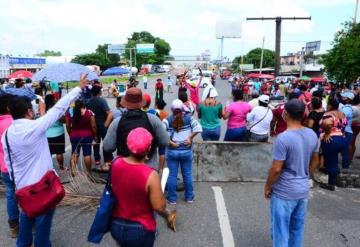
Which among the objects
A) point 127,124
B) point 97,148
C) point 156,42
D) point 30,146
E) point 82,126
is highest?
point 156,42

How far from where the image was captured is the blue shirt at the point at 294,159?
10.9ft

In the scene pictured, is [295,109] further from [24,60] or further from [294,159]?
[24,60]

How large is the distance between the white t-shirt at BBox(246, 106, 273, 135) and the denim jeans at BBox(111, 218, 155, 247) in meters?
4.26

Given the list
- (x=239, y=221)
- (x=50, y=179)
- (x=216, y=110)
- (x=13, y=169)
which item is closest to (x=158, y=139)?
(x=50, y=179)

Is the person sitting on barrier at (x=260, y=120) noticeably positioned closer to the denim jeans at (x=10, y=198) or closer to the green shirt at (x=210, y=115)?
the green shirt at (x=210, y=115)

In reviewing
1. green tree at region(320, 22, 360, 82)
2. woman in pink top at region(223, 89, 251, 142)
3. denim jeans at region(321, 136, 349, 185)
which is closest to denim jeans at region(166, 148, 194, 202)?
woman in pink top at region(223, 89, 251, 142)

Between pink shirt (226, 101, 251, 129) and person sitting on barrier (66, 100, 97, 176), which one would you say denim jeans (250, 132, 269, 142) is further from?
person sitting on barrier (66, 100, 97, 176)

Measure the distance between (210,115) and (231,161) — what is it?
90 cm

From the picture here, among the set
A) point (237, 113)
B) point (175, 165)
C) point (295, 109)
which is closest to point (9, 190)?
point (175, 165)

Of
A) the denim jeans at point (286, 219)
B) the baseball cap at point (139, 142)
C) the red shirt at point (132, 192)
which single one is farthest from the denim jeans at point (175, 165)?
the baseball cap at point (139, 142)

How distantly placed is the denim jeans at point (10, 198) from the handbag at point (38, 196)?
29.5 inches

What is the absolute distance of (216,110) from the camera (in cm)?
685

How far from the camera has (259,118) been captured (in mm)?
6684

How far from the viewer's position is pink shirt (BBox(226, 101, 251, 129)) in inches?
269
